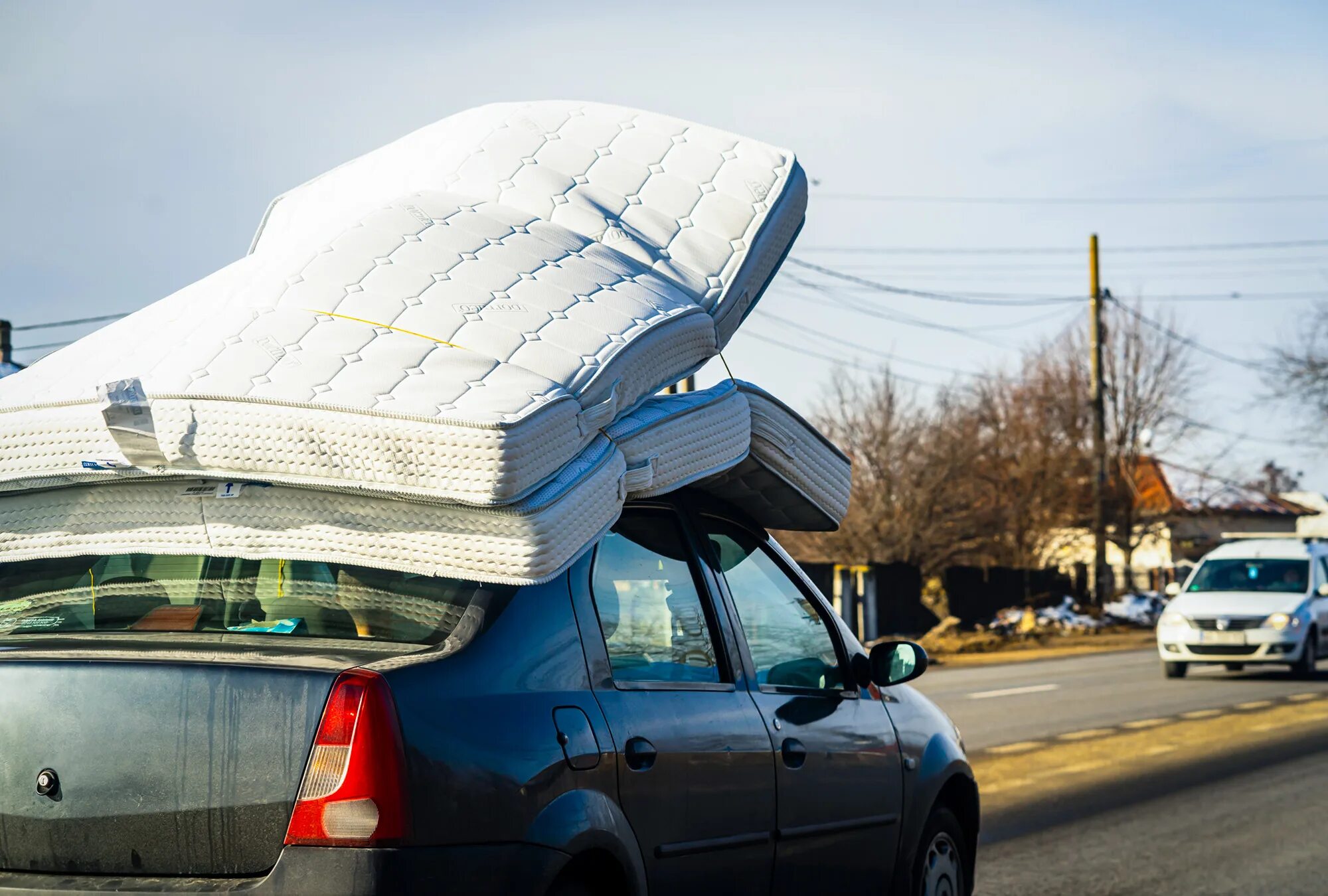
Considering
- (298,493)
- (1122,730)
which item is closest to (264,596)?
(298,493)

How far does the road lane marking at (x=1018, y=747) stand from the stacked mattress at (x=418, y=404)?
302 inches

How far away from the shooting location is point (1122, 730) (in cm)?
1357

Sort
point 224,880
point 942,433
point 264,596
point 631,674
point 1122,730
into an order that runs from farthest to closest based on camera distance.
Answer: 1. point 942,433
2. point 1122,730
3. point 631,674
4. point 264,596
5. point 224,880

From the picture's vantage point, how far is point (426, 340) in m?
3.66

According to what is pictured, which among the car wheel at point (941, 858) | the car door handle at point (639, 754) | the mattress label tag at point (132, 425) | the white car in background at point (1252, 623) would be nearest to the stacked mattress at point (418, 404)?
the mattress label tag at point (132, 425)

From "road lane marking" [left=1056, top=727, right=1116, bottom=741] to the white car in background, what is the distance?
642cm

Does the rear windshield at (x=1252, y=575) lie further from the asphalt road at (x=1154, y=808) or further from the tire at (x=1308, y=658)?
the asphalt road at (x=1154, y=808)

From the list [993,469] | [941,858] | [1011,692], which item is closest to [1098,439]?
[993,469]

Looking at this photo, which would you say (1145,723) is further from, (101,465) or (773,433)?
(101,465)

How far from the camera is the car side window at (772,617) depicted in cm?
453

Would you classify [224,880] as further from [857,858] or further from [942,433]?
[942,433]

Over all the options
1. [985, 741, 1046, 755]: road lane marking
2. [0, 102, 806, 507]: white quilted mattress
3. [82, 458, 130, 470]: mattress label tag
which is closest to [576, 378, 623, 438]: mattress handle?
[0, 102, 806, 507]: white quilted mattress

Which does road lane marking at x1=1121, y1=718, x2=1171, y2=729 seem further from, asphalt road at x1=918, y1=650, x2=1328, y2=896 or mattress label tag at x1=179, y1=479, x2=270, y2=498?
mattress label tag at x1=179, y1=479, x2=270, y2=498

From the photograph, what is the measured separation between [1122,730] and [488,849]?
37.6 ft
